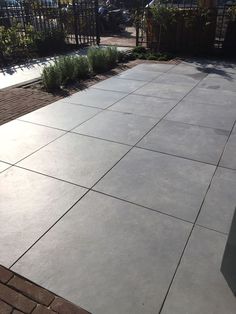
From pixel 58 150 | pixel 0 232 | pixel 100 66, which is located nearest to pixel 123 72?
pixel 100 66

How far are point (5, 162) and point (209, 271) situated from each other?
2.72 metres

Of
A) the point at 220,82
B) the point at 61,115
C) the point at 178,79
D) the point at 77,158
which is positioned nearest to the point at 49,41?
the point at 178,79

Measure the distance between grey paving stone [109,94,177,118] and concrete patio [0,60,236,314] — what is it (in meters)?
0.04

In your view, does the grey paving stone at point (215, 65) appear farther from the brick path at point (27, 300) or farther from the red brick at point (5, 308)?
the red brick at point (5, 308)

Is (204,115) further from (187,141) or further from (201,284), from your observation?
(201,284)

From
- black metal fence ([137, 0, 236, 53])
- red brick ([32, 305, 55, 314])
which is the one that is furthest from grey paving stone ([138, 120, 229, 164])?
black metal fence ([137, 0, 236, 53])

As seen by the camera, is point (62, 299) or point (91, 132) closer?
point (62, 299)

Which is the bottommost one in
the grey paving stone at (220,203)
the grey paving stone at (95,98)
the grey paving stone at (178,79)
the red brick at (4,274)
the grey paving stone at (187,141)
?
the red brick at (4,274)

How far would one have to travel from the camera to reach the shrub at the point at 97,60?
8.09 meters

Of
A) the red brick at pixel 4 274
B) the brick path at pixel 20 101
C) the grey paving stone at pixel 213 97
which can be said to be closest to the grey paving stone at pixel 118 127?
the brick path at pixel 20 101

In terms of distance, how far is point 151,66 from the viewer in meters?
8.92

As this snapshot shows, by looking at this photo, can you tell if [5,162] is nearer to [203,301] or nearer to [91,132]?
[91,132]

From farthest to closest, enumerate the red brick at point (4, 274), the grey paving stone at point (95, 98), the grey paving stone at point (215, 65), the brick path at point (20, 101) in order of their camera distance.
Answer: the grey paving stone at point (215, 65)
the grey paving stone at point (95, 98)
the brick path at point (20, 101)
the red brick at point (4, 274)

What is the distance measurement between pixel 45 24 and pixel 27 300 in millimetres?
11195
